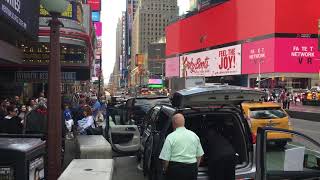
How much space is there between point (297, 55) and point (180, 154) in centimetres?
7712

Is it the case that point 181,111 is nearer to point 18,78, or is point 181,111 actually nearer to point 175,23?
point 18,78

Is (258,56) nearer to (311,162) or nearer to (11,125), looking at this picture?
(11,125)

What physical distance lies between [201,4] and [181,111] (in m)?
124

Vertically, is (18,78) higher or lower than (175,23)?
lower

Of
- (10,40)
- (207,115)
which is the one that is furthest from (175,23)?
(207,115)

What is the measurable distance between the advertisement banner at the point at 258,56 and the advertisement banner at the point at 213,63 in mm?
2299

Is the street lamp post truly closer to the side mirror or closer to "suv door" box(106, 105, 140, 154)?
the side mirror

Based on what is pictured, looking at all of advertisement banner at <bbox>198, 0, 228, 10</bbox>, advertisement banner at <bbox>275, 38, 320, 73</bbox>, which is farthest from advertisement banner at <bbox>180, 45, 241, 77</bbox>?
advertisement banner at <bbox>198, 0, 228, 10</bbox>

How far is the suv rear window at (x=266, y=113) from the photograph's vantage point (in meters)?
16.4

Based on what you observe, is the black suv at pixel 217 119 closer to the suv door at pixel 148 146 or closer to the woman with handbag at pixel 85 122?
→ the suv door at pixel 148 146

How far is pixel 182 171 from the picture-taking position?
700 cm

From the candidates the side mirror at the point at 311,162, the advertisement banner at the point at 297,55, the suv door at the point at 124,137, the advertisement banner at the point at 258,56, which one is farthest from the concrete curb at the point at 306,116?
→ the advertisement banner at the point at 258,56

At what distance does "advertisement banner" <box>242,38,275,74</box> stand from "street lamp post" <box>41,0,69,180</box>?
74116 millimetres

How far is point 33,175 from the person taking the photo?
501cm
